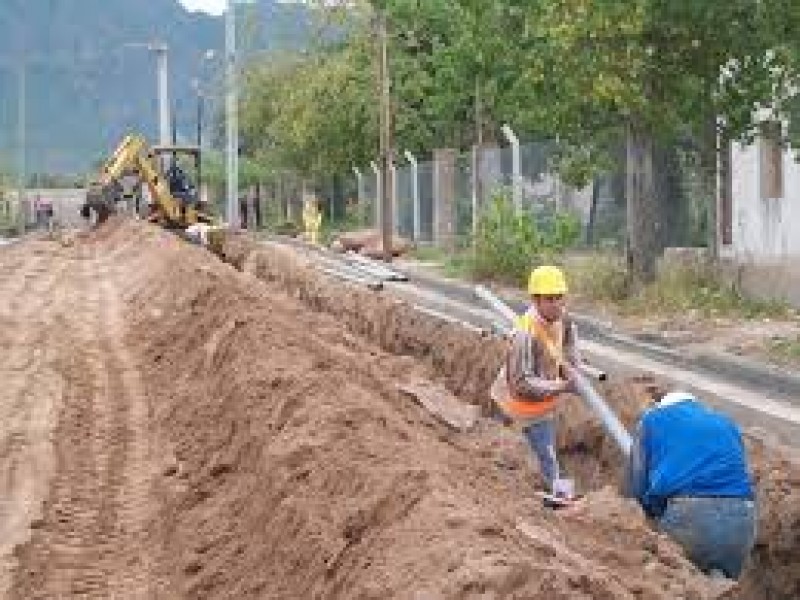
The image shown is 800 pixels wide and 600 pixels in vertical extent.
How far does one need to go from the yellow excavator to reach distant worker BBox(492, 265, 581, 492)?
25.8 meters

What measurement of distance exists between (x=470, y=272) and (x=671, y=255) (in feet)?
20.0

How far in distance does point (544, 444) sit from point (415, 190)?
38.3 meters

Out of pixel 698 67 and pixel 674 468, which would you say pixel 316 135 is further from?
pixel 674 468

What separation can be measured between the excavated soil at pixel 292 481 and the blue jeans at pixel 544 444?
12cm

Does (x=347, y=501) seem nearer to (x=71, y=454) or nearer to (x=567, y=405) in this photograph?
(x=71, y=454)

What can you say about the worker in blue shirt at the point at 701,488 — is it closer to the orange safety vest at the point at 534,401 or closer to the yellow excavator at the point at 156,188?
the orange safety vest at the point at 534,401

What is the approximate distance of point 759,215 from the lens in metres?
27.7

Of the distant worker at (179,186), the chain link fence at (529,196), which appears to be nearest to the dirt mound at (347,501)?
the chain link fence at (529,196)

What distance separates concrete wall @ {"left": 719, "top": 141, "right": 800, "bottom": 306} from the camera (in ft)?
81.0

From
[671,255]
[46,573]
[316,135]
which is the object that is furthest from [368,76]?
[46,573]

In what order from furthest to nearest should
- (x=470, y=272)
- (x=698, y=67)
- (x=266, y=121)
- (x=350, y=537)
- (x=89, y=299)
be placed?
1. (x=266, y=121)
2. (x=470, y=272)
3. (x=89, y=299)
4. (x=698, y=67)
5. (x=350, y=537)

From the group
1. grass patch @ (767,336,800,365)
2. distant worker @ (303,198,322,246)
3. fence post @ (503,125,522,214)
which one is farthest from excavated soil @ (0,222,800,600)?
distant worker @ (303,198,322,246)

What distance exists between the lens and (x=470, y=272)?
32.6 meters

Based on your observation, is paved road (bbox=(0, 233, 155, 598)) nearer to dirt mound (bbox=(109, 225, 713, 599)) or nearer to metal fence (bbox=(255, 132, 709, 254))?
dirt mound (bbox=(109, 225, 713, 599))
